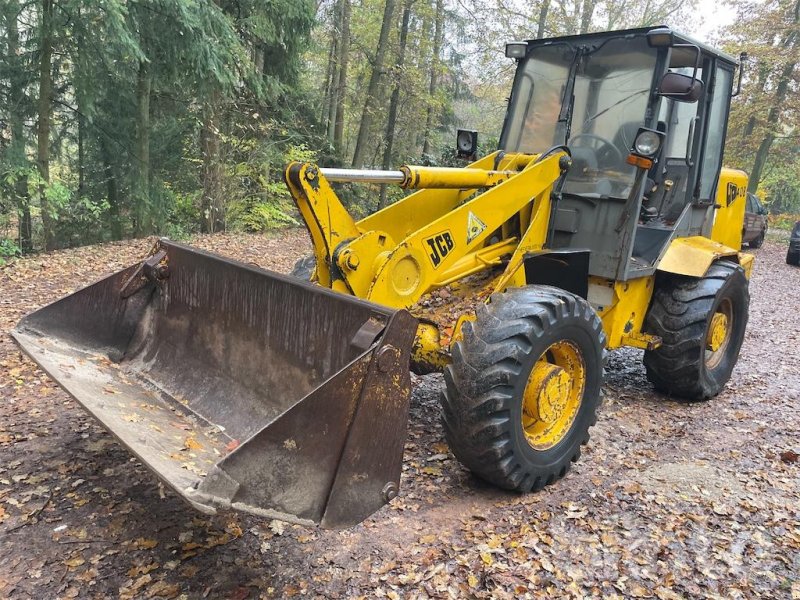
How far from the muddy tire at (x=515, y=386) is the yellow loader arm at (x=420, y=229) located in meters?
0.49

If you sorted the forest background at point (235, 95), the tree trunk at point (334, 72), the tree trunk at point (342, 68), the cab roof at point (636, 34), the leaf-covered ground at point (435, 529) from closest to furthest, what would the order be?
the leaf-covered ground at point (435, 529), the cab roof at point (636, 34), the forest background at point (235, 95), the tree trunk at point (342, 68), the tree trunk at point (334, 72)

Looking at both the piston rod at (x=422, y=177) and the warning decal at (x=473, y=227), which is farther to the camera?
the warning decal at (x=473, y=227)

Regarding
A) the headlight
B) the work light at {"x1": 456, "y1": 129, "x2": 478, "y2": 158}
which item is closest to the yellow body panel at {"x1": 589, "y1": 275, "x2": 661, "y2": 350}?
Result: the headlight

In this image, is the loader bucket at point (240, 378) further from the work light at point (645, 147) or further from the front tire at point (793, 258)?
the front tire at point (793, 258)

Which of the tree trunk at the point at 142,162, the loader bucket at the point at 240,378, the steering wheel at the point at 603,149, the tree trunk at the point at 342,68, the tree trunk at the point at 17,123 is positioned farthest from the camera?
the tree trunk at the point at 342,68

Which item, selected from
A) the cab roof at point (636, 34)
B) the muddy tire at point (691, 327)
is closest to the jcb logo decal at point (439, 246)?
the cab roof at point (636, 34)

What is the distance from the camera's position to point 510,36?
65.7 feet

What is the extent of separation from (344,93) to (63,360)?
1613cm

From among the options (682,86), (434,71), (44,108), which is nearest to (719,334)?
(682,86)

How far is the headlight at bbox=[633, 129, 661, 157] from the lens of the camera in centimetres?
399

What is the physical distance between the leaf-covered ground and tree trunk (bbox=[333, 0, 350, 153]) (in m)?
14.2

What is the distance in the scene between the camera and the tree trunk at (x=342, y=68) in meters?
16.6

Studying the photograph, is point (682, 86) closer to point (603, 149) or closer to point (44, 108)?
point (603, 149)

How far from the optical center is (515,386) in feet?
10.7
